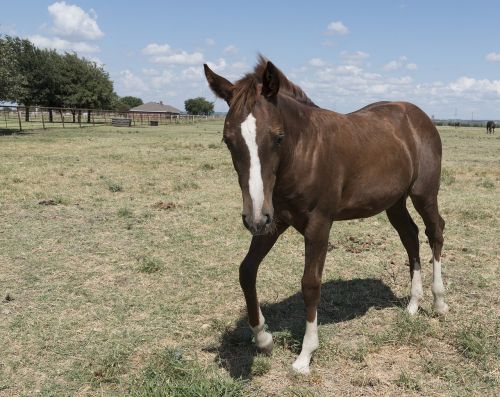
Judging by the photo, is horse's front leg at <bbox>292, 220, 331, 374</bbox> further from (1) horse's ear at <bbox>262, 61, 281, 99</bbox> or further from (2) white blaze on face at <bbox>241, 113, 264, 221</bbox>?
(1) horse's ear at <bbox>262, 61, 281, 99</bbox>

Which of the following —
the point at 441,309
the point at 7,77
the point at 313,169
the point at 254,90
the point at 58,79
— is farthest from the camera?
the point at 58,79

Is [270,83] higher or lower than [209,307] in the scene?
higher

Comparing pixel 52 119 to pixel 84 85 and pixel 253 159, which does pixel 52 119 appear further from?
pixel 253 159

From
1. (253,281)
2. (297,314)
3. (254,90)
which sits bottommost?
(297,314)

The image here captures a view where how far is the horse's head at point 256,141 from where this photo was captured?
272cm

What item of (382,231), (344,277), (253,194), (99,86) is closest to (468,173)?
(382,231)

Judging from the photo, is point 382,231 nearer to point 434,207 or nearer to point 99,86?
point 434,207

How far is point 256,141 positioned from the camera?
2.79 metres

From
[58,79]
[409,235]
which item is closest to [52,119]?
[58,79]

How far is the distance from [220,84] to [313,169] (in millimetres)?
972

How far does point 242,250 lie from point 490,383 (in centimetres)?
383

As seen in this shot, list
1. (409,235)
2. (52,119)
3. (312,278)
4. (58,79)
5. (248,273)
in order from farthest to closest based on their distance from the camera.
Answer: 1. (58,79)
2. (52,119)
3. (409,235)
4. (248,273)
5. (312,278)

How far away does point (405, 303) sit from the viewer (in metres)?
4.90

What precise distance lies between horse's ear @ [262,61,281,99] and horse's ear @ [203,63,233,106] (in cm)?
30
